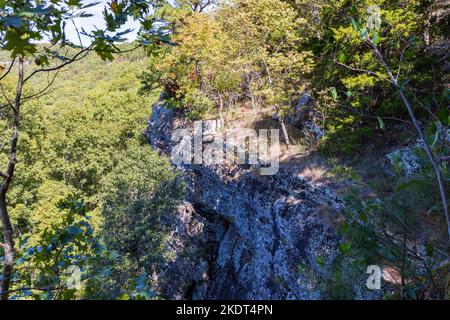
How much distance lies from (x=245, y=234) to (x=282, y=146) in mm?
3587

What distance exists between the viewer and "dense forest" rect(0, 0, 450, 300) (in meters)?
2.23

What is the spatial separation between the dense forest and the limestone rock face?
0.16 meters

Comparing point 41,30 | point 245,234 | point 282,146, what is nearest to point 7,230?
point 41,30

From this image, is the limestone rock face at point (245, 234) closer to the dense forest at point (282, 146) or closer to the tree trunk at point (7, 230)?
the dense forest at point (282, 146)

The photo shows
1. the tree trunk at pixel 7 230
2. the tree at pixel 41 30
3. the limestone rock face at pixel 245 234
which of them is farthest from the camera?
the limestone rock face at pixel 245 234

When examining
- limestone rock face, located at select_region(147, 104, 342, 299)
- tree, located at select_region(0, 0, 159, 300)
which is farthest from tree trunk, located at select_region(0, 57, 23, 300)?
limestone rock face, located at select_region(147, 104, 342, 299)

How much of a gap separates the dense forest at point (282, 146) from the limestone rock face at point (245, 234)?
0.16 metres

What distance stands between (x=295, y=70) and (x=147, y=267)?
8.85 m

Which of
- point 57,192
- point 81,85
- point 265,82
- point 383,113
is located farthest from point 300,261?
point 81,85

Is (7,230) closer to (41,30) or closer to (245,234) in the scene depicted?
(41,30)

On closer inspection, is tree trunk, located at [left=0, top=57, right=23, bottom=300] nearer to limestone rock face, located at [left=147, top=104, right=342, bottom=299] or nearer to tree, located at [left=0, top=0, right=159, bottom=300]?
tree, located at [left=0, top=0, right=159, bottom=300]

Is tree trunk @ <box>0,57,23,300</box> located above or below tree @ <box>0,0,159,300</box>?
below

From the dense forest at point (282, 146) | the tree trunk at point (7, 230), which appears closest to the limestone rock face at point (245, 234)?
the dense forest at point (282, 146)

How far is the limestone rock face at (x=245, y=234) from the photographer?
862 cm
